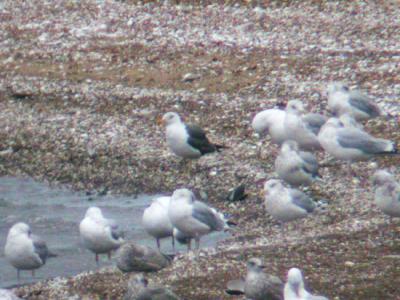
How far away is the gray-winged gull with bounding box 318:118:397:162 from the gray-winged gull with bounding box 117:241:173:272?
169 inches

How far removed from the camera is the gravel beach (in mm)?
11672

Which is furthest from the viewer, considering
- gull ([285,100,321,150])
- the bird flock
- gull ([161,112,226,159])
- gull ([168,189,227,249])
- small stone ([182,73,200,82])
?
small stone ([182,73,200,82])

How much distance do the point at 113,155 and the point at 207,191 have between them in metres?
2.40

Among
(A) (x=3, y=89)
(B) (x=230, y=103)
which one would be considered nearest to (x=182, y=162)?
(B) (x=230, y=103)

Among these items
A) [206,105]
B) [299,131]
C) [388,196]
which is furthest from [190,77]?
[388,196]

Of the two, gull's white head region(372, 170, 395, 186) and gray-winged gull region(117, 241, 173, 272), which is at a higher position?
gull's white head region(372, 170, 395, 186)

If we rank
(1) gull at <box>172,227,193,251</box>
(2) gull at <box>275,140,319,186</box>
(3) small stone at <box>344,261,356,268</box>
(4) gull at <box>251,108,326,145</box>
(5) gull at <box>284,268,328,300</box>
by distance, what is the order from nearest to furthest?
(5) gull at <box>284,268,328,300</box>
(3) small stone at <box>344,261,356,268</box>
(1) gull at <box>172,227,193,251</box>
(2) gull at <box>275,140,319,186</box>
(4) gull at <box>251,108,326,145</box>

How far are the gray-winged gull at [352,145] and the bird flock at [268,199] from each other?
0.01m

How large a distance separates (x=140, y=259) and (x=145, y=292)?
1626mm

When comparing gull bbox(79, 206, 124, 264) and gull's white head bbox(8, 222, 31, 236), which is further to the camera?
gull bbox(79, 206, 124, 264)

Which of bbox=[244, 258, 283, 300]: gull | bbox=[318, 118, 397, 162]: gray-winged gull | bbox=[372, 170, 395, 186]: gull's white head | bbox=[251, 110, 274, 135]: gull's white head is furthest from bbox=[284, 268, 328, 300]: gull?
bbox=[251, 110, 274, 135]: gull's white head

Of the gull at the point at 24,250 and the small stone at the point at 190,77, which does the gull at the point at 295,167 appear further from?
the small stone at the point at 190,77

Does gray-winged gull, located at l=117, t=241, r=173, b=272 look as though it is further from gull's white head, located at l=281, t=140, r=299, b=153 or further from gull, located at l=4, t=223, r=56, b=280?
gull's white head, located at l=281, t=140, r=299, b=153

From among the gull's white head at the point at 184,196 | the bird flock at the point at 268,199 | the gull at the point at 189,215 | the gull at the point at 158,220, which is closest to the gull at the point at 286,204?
the bird flock at the point at 268,199
